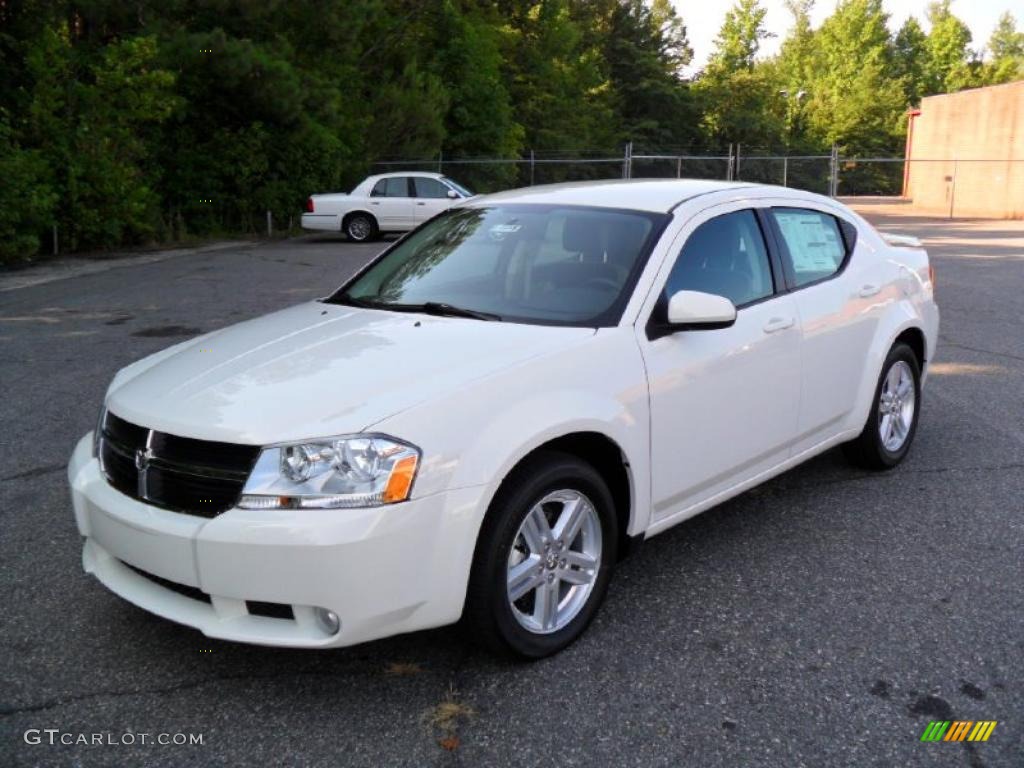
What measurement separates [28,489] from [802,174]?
43.8 meters

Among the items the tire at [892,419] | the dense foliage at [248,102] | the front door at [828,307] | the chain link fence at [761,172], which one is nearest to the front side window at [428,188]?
the dense foliage at [248,102]

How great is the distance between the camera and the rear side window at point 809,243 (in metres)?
4.67

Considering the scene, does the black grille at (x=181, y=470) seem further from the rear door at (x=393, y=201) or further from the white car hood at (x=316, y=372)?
the rear door at (x=393, y=201)

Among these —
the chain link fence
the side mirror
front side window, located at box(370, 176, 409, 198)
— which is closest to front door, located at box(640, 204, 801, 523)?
the side mirror

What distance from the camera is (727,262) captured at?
428 centimetres

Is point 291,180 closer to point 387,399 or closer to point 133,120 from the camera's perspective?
point 133,120

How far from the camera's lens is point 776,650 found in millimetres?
3416

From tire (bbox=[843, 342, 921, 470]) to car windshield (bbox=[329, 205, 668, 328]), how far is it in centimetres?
188

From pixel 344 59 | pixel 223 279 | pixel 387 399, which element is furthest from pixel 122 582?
pixel 344 59

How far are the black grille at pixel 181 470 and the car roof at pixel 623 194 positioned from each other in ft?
6.88

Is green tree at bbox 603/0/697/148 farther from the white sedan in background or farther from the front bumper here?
the front bumper

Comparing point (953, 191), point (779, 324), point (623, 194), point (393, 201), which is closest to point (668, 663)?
point (779, 324)

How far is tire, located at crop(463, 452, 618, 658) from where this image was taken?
312cm

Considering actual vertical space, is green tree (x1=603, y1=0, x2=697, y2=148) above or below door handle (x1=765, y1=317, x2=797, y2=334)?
above
